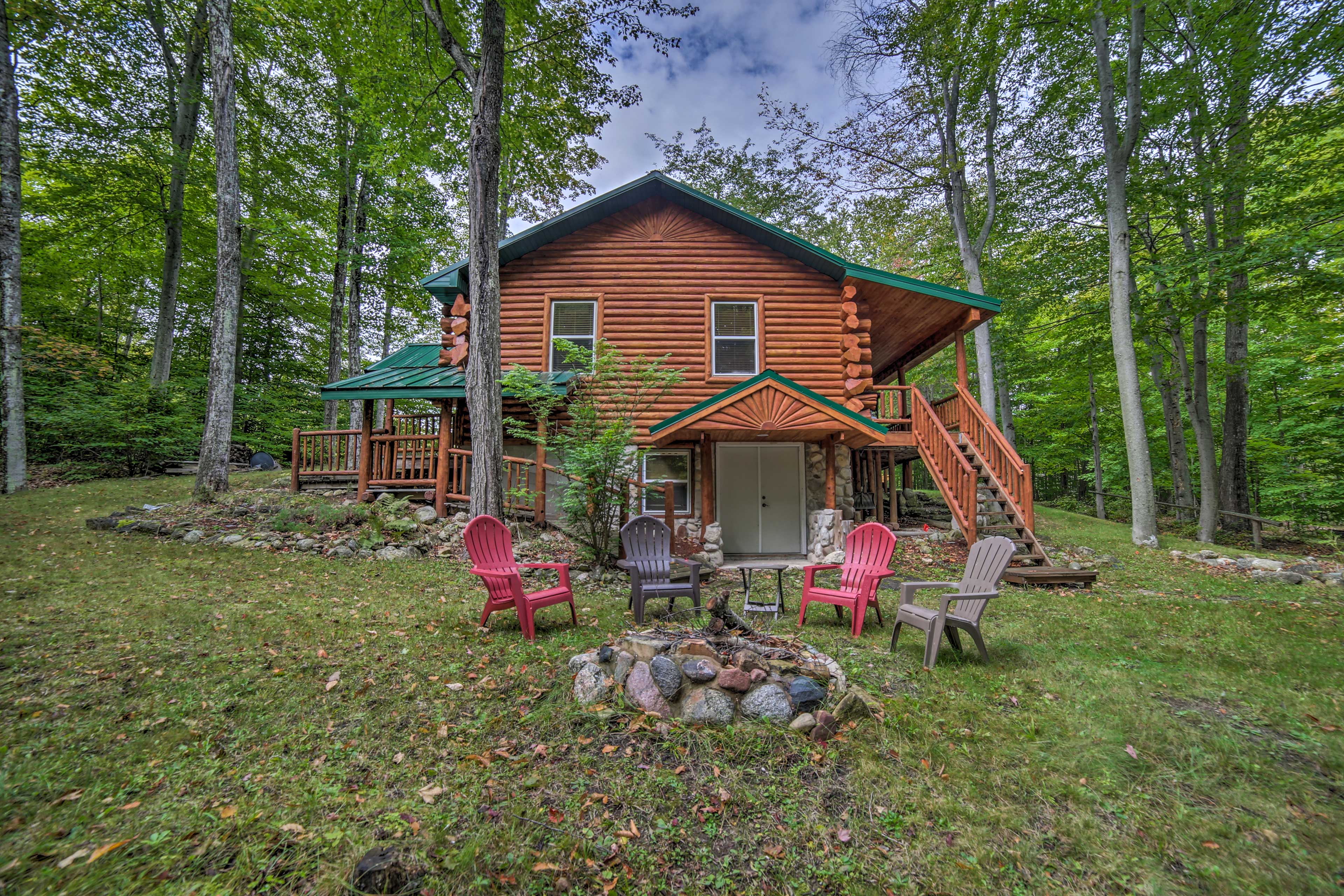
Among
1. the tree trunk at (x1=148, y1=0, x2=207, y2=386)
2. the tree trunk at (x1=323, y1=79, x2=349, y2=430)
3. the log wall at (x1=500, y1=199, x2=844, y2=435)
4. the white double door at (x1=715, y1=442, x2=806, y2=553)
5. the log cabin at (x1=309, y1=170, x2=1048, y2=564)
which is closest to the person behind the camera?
the log cabin at (x1=309, y1=170, x2=1048, y2=564)

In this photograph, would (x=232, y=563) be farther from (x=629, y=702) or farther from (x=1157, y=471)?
(x=1157, y=471)

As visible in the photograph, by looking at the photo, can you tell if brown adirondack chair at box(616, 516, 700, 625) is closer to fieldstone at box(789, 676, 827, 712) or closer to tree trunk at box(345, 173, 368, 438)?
fieldstone at box(789, 676, 827, 712)

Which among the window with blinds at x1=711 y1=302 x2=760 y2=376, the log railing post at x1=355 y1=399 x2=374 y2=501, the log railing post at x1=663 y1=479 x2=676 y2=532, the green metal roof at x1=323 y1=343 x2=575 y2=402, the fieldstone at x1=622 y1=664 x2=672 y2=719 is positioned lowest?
the fieldstone at x1=622 y1=664 x2=672 y2=719

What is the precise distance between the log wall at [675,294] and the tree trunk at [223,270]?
14.5 ft

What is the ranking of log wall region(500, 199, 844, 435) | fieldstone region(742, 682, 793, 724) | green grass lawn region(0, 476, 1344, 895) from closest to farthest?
green grass lawn region(0, 476, 1344, 895) < fieldstone region(742, 682, 793, 724) < log wall region(500, 199, 844, 435)

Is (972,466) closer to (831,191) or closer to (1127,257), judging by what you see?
(1127,257)

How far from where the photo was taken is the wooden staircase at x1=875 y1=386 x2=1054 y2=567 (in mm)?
7902

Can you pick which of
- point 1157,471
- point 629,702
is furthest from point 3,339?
point 1157,471

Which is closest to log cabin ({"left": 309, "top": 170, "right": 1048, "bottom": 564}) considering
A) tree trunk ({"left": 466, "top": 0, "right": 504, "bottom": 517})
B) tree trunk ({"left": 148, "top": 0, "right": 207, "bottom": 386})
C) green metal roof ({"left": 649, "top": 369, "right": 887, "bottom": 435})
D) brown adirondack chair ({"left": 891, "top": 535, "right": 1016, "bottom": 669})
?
green metal roof ({"left": 649, "top": 369, "right": 887, "bottom": 435})

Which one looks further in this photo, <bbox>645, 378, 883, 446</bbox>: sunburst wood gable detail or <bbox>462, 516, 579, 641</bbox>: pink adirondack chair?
<bbox>645, 378, 883, 446</bbox>: sunburst wood gable detail

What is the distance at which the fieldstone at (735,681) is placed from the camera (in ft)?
10.6

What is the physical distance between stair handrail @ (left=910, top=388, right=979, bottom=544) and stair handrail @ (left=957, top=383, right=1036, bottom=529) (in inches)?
14.7

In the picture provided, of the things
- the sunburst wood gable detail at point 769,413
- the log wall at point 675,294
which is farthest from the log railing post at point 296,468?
the sunburst wood gable detail at point 769,413

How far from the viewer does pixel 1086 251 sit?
39.7 ft
